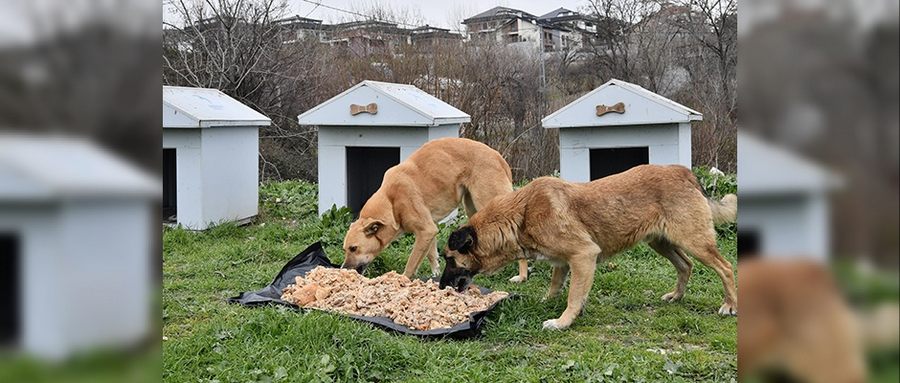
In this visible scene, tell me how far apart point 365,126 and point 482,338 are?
6.18m

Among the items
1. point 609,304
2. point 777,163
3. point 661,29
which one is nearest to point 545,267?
point 609,304

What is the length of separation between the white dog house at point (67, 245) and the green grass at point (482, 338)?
12.2ft

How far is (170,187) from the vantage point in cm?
1238

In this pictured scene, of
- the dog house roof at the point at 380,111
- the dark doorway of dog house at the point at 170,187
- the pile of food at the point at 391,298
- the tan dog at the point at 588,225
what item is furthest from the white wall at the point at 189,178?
the tan dog at the point at 588,225

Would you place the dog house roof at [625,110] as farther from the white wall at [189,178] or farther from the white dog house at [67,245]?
the white dog house at [67,245]

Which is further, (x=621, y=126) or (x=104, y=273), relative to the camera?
(x=621, y=126)

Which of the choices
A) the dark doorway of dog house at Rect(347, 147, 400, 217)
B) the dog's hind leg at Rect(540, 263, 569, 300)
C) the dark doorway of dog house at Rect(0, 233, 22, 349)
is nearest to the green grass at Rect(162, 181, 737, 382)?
the dog's hind leg at Rect(540, 263, 569, 300)

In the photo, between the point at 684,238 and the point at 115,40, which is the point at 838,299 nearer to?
the point at 115,40

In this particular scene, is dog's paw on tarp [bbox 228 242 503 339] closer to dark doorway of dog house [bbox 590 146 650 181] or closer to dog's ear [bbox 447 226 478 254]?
dog's ear [bbox 447 226 478 254]

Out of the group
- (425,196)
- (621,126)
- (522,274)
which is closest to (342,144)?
(425,196)

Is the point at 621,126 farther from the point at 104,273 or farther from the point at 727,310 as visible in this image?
the point at 104,273

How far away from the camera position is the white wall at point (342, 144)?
452 inches

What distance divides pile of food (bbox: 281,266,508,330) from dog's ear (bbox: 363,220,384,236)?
64cm

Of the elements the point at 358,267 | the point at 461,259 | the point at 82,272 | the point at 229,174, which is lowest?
the point at 358,267
